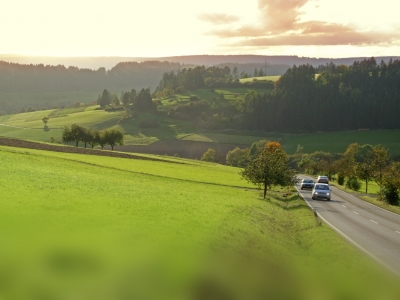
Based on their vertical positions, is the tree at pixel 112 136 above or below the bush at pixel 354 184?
above

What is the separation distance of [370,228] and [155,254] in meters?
22.7

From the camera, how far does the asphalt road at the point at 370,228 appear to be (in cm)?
2455

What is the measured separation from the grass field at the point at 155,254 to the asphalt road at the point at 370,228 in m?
1.33

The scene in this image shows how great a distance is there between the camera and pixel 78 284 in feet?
41.6

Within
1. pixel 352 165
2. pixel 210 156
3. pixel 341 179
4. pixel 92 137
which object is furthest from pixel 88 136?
pixel 352 165

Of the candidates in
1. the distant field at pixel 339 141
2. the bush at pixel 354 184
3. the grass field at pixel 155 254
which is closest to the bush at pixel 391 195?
the bush at pixel 354 184

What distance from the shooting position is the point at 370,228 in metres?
34.6

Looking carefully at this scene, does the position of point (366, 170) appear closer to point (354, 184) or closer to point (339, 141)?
point (354, 184)

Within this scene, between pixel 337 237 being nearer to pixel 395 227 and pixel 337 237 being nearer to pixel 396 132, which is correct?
pixel 395 227

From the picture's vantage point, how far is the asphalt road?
24.5m

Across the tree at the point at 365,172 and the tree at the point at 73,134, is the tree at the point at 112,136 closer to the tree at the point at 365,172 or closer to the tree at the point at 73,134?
the tree at the point at 73,134

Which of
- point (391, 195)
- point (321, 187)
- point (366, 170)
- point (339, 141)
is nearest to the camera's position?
point (391, 195)

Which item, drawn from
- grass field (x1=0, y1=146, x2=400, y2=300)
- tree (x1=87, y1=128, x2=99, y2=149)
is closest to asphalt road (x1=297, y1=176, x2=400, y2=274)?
grass field (x1=0, y1=146, x2=400, y2=300)

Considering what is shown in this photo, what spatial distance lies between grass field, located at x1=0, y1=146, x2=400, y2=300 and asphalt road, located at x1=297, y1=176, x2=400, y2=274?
1.33m
